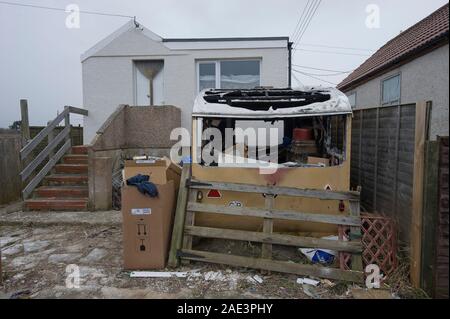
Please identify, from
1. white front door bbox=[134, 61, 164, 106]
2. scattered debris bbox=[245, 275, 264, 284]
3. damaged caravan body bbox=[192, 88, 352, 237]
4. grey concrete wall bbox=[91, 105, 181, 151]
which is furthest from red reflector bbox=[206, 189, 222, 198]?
white front door bbox=[134, 61, 164, 106]

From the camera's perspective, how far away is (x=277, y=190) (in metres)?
4.14

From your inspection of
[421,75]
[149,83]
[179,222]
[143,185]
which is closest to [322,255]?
[179,222]

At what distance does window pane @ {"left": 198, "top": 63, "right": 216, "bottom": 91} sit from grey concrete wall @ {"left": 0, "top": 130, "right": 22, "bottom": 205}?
5.28 m

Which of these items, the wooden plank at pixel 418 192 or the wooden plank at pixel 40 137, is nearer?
the wooden plank at pixel 418 192

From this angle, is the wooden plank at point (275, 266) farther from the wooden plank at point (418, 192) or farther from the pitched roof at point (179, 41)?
the pitched roof at point (179, 41)

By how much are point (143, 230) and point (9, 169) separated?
603 centimetres

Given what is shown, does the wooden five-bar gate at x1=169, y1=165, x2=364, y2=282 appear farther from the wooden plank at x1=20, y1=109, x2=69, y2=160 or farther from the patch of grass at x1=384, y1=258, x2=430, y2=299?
the wooden plank at x1=20, y1=109, x2=69, y2=160

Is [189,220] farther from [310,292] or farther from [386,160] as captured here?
[386,160]

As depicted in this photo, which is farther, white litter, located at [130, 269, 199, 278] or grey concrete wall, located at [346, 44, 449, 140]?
grey concrete wall, located at [346, 44, 449, 140]

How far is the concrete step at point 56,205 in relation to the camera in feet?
23.4

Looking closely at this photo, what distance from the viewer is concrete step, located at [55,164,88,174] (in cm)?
815

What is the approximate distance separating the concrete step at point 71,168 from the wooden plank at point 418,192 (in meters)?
7.38

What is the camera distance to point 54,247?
510cm

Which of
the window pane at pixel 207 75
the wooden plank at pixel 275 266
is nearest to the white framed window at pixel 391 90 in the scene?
the window pane at pixel 207 75
